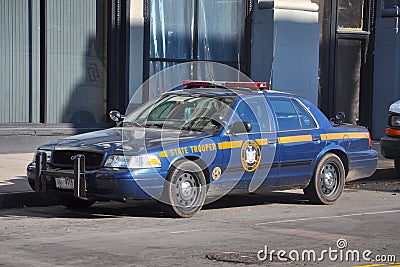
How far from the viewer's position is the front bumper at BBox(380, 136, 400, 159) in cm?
1518

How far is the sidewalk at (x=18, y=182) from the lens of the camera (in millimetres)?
A: 11828

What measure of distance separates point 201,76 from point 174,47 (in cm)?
95

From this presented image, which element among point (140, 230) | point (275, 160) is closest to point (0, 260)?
point (140, 230)

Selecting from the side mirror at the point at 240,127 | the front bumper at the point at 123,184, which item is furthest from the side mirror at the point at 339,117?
the front bumper at the point at 123,184

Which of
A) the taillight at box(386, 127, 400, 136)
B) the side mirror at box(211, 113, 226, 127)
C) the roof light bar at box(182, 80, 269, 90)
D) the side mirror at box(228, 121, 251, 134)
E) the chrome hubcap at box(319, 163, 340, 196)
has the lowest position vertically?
the chrome hubcap at box(319, 163, 340, 196)

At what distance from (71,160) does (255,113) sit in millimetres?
2609

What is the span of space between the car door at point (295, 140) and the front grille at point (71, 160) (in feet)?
8.42

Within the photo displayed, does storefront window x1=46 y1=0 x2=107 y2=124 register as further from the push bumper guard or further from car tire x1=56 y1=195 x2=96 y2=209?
the push bumper guard

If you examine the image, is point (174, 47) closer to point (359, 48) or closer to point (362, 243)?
point (359, 48)

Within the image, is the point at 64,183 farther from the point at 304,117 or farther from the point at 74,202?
the point at 304,117

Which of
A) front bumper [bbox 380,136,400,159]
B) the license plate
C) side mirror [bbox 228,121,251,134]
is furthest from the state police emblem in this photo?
front bumper [bbox 380,136,400,159]

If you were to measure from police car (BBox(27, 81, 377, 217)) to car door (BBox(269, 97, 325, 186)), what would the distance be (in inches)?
0.5

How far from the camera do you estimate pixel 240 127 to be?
11.4 meters

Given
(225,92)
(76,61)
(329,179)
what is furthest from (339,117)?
(76,61)
